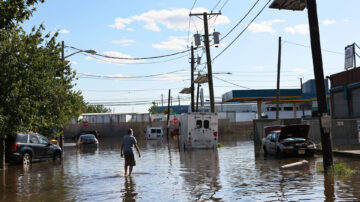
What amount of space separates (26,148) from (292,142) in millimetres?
12980

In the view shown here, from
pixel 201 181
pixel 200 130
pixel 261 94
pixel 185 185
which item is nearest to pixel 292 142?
pixel 200 130

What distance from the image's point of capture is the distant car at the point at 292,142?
73.2ft

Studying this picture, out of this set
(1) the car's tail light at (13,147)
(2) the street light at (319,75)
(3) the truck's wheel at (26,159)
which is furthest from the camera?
(3) the truck's wheel at (26,159)

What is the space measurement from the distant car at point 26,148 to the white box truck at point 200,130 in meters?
9.19

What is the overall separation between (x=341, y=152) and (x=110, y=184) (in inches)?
493

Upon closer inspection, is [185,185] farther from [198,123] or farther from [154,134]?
[154,134]

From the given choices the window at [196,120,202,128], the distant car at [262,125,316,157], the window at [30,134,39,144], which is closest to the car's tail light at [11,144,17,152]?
the window at [30,134,39,144]

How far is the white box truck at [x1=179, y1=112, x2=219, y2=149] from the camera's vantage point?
29938mm

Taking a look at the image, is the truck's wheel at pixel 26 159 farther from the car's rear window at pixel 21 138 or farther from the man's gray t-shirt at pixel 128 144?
the man's gray t-shirt at pixel 128 144

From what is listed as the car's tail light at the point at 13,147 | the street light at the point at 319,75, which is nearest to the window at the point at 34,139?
the car's tail light at the point at 13,147

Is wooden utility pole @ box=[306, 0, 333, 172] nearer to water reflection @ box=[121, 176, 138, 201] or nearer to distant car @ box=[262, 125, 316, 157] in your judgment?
water reflection @ box=[121, 176, 138, 201]

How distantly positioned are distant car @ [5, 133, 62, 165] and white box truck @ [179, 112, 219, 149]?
9.19 m

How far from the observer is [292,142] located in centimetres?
2253

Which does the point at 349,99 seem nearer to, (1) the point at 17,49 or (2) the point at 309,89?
(1) the point at 17,49
